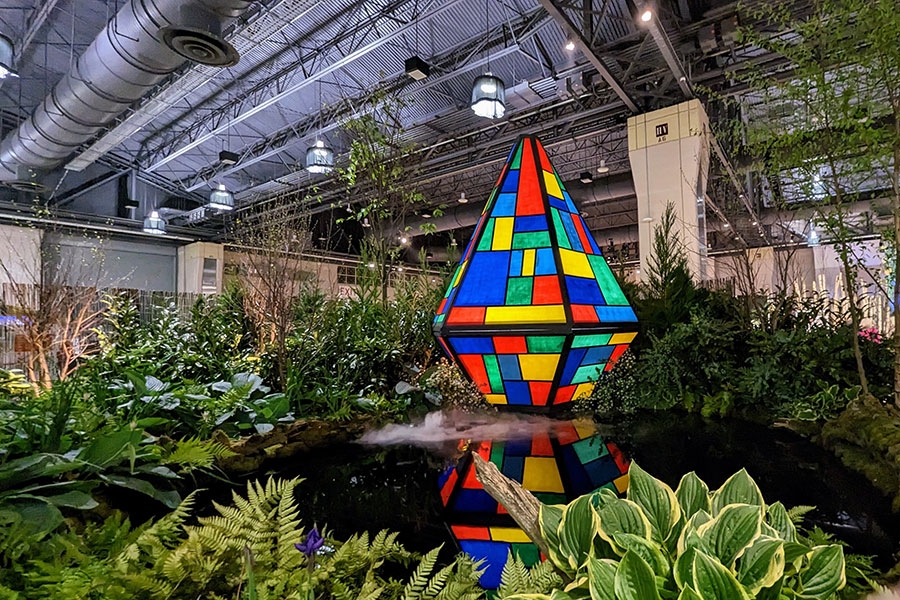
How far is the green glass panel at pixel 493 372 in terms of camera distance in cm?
269

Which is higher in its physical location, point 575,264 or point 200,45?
point 200,45

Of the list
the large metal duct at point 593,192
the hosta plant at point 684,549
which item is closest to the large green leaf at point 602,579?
the hosta plant at point 684,549

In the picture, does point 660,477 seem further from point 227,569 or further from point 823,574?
point 227,569

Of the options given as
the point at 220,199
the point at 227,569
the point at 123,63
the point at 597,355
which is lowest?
the point at 227,569

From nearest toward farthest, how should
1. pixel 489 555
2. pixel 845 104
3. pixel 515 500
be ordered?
pixel 515 500
pixel 489 555
pixel 845 104

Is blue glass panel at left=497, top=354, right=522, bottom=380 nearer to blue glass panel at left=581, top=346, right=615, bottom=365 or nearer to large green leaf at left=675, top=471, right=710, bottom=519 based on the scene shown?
blue glass panel at left=581, top=346, right=615, bottom=365

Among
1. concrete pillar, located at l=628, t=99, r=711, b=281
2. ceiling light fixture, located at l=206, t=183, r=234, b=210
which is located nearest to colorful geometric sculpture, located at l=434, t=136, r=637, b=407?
concrete pillar, located at l=628, t=99, r=711, b=281

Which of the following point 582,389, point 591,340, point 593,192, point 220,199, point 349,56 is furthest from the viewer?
point 593,192

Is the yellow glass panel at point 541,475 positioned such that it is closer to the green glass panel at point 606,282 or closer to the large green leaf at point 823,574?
the green glass panel at point 606,282

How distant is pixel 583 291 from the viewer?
258 centimetres

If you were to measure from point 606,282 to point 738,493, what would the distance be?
1.84 meters

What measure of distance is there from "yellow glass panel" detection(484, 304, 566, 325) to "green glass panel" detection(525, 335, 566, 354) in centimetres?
8

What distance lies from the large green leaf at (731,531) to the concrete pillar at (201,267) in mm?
13633

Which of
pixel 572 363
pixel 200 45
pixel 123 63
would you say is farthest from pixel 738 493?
pixel 123 63
